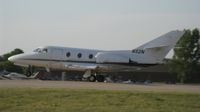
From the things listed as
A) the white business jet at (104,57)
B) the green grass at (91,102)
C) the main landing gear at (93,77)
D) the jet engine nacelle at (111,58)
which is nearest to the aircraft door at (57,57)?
the white business jet at (104,57)

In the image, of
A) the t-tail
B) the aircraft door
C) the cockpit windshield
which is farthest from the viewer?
the cockpit windshield

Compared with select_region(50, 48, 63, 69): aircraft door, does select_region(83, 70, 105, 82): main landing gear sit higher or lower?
lower

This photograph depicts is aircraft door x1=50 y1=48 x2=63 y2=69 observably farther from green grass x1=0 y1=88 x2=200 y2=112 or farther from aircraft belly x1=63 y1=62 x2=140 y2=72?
green grass x1=0 y1=88 x2=200 y2=112

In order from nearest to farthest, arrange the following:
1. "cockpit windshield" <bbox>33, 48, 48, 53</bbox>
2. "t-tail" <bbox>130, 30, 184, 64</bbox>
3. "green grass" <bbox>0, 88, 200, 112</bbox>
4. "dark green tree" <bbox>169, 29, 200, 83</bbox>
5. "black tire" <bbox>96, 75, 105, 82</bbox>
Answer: "green grass" <bbox>0, 88, 200, 112</bbox> < "t-tail" <bbox>130, 30, 184, 64</bbox> < "black tire" <bbox>96, 75, 105, 82</bbox> < "cockpit windshield" <bbox>33, 48, 48, 53</bbox> < "dark green tree" <bbox>169, 29, 200, 83</bbox>

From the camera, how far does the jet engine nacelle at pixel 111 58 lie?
4119 cm

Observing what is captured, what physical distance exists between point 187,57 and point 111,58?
121 feet

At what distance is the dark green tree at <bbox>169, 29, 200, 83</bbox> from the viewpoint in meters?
73.6

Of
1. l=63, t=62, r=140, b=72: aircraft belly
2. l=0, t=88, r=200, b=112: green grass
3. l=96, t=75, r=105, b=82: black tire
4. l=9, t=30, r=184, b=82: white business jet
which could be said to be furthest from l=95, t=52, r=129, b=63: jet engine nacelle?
l=0, t=88, r=200, b=112: green grass

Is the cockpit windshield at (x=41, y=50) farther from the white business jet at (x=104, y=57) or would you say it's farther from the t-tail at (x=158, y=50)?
the t-tail at (x=158, y=50)

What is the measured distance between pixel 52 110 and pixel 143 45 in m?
27.5

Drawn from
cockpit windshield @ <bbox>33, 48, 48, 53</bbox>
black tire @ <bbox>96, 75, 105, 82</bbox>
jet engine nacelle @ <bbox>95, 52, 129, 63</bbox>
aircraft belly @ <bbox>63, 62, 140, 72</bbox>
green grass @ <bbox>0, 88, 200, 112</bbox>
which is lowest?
green grass @ <bbox>0, 88, 200, 112</bbox>

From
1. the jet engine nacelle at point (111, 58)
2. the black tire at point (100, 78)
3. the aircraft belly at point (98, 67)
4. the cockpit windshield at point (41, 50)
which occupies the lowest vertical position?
the black tire at point (100, 78)

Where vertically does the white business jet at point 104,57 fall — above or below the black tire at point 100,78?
above

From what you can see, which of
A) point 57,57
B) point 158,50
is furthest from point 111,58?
point 57,57
